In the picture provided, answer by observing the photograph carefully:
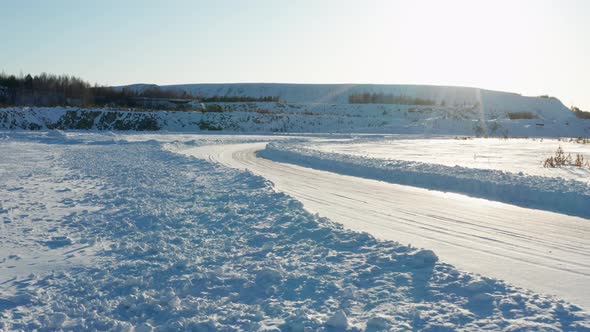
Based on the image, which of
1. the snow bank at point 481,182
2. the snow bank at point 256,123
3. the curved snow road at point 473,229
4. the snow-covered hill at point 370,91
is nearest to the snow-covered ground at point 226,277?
the curved snow road at point 473,229

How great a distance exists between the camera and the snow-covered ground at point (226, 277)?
4.27 metres

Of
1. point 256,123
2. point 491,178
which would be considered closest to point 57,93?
point 256,123

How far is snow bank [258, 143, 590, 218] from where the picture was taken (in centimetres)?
1008

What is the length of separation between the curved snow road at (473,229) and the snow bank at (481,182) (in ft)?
2.70

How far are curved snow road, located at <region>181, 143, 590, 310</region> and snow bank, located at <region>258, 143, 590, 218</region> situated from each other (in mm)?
822

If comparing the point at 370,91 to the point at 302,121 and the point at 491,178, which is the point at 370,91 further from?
the point at 491,178

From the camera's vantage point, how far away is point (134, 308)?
450 cm

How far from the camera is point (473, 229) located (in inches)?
307

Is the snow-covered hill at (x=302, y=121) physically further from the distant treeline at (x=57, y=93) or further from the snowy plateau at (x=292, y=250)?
the snowy plateau at (x=292, y=250)

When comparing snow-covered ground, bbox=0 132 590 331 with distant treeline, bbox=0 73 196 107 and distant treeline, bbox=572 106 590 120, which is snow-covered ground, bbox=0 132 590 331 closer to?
distant treeline, bbox=0 73 196 107

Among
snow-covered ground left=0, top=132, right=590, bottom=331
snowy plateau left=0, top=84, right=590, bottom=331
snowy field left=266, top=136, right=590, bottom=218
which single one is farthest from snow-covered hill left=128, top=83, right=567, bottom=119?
snow-covered ground left=0, top=132, right=590, bottom=331

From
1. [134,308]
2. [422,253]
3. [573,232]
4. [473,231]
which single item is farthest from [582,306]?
[134,308]

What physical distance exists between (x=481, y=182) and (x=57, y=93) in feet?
225

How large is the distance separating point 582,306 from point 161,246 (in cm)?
511
